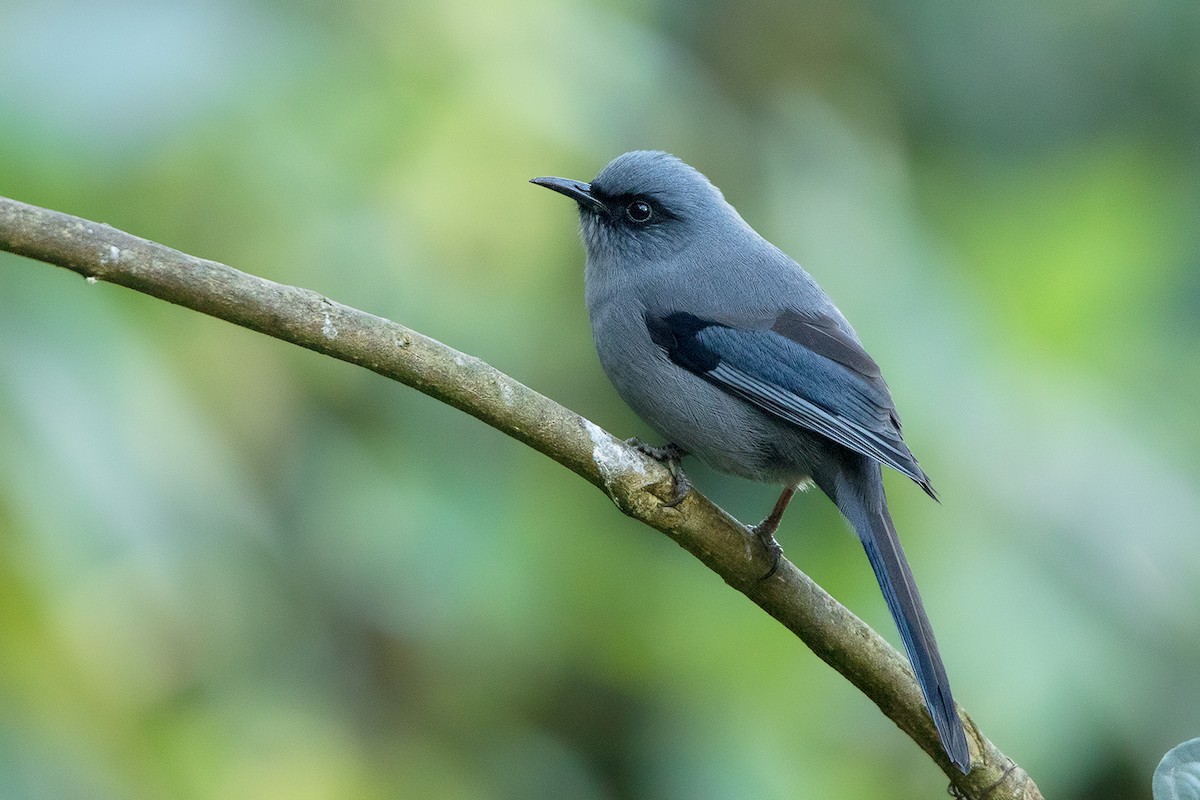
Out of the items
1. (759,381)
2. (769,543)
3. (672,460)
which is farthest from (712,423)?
(769,543)

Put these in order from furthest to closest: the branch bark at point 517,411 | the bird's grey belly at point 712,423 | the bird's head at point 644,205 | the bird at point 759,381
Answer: the bird's head at point 644,205 → the bird's grey belly at point 712,423 → the bird at point 759,381 → the branch bark at point 517,411

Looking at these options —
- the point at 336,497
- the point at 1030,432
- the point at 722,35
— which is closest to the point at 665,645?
the point at 336,497

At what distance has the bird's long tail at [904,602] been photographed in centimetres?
288

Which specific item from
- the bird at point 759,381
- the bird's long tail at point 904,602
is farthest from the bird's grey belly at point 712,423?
the bird's long tail at point 904,602

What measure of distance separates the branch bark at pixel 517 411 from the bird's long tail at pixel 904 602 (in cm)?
8

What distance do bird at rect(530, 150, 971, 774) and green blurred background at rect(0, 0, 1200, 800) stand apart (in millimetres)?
744

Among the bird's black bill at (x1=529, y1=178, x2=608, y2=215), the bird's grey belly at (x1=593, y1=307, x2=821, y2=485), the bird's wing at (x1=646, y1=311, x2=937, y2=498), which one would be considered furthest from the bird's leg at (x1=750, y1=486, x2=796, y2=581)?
the bird's black bill at (x1=529, y1=178, x2=608, y2=215)

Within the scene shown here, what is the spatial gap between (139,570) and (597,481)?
1.50m

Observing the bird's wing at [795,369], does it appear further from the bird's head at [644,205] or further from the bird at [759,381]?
the bird's head at [644,205]

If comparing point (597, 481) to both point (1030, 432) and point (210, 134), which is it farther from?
point (1030, 432)

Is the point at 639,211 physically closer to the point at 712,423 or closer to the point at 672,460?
the point at 712,423

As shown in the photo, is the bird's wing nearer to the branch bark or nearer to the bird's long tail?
the bird's long tail

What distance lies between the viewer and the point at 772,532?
3400 millimetres

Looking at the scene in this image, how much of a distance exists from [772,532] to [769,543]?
0.24 meters
